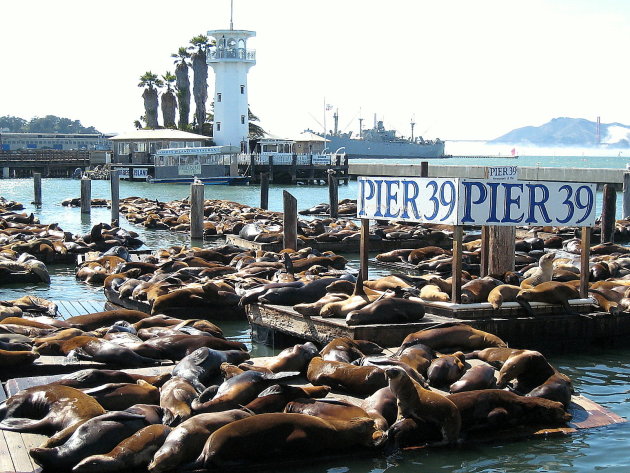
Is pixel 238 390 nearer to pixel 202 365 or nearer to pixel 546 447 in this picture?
pixel 202 365

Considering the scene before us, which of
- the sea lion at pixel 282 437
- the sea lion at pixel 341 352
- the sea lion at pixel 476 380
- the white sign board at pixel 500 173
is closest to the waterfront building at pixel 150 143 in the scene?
the white sign board at pixel 500 173

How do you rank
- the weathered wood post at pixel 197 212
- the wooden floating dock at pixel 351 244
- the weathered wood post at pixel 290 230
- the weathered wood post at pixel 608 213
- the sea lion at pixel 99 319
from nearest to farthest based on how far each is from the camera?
the sea lion at pixel 99 319, the weathered wood post at pixel 290 230, the wooden floating dock at pixel 351 244, the weathered wood post at pixel 608 213, the weathered wood post at pixel 197 212

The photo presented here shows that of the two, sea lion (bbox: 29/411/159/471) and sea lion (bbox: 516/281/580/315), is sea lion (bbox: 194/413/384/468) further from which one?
sea lion (bbox: 516/281/580/315)

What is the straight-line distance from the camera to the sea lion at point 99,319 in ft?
28.7

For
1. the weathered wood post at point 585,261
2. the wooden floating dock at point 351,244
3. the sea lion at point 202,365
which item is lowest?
the wooden floating dock at point 351,244

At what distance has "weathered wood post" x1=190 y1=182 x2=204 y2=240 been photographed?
20.8 meters

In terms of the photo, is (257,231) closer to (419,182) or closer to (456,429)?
(419,182)

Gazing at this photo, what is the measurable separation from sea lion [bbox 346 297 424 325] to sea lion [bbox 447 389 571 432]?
230 cm

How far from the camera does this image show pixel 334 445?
18.5 ft

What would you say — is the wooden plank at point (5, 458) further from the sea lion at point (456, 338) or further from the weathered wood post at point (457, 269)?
the weathered wood post at point (457, 269)

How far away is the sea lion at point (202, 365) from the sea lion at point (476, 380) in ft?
5.69

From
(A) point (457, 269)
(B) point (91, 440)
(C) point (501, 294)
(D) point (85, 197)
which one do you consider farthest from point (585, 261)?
(D) point (85, 197)

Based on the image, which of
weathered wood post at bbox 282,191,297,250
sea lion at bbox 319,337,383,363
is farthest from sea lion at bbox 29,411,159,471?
weathered wood post at bbox 282,191,297,250

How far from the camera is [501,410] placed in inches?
247
